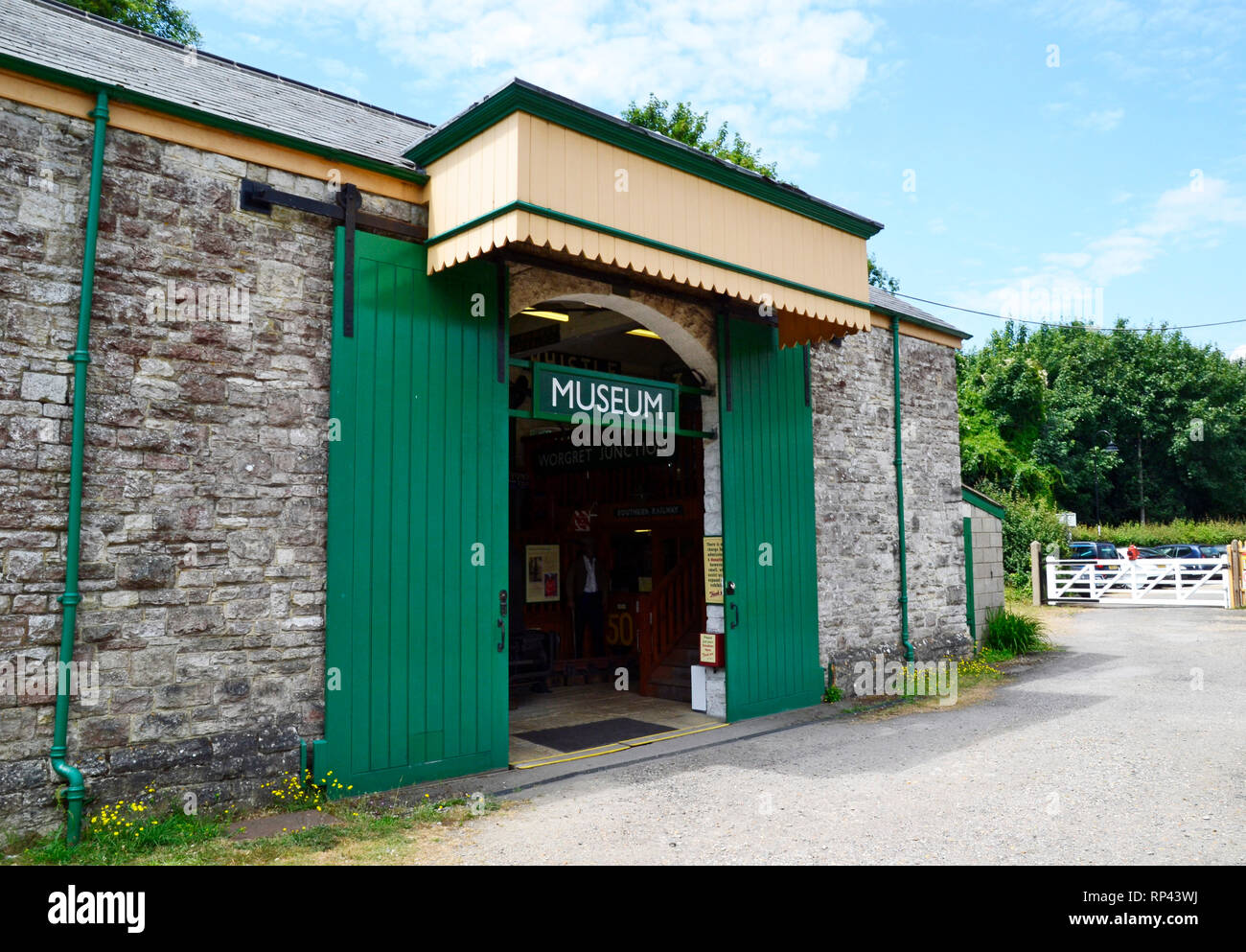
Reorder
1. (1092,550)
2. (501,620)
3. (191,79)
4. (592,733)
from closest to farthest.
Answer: (191,79) → (501,620) → (592,733) → (1092,550)

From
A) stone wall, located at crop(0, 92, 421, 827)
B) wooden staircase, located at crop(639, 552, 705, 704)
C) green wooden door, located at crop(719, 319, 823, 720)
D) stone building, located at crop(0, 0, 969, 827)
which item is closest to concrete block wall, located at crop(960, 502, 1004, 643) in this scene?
green wooden door, located at crop(719, 319, 823, 720)

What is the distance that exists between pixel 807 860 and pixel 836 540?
225 inches

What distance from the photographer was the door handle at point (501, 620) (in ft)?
22.3

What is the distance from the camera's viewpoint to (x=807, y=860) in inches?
182

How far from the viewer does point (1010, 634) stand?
512 inches

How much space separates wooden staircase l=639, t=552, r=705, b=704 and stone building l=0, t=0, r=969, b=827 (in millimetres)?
1333

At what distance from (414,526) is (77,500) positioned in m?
2.17

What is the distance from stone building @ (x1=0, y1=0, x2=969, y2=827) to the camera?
194 inches

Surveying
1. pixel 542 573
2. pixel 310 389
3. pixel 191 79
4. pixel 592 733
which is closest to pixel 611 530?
pixel 542 573

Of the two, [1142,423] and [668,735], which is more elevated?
[1142,423]

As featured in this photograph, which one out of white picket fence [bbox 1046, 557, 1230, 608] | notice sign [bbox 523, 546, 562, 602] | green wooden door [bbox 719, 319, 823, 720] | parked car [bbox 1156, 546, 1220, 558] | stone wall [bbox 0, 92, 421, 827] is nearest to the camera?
stone wall [bbox 0, 92, 421, 827]

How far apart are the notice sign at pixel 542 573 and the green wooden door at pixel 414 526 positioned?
17.5 ft

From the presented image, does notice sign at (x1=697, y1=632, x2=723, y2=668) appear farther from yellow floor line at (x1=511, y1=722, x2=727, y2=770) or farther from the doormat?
the doormat

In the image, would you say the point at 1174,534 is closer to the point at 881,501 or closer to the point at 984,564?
the point at 984,564
